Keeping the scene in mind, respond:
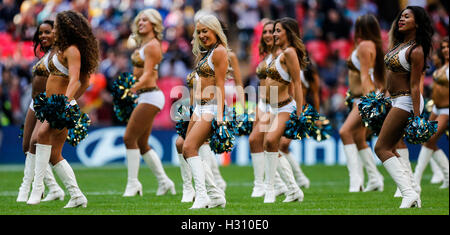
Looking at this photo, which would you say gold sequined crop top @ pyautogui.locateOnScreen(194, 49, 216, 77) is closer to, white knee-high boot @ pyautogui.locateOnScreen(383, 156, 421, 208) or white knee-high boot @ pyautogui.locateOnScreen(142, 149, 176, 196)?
white knee-high boot @ pyautogui.locateOnScreen(383, 156, 421, 208)

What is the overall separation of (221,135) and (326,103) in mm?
9961

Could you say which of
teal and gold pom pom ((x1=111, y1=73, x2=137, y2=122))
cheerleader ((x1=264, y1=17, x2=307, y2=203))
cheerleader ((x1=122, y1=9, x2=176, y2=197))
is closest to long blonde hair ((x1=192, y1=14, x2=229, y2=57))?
cheerleader ((x1=264, y1=17, x2=307, y2=203))

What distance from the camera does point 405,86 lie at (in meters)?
7.38

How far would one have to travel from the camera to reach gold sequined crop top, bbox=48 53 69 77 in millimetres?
7641

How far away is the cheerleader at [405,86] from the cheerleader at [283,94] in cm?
113

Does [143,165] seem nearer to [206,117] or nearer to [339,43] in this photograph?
[339,43]

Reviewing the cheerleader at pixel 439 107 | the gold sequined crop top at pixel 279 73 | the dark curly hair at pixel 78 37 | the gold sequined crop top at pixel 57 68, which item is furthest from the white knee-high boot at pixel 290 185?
the gold sequined crop top at pixel 57 68

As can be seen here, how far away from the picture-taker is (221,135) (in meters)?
7.20

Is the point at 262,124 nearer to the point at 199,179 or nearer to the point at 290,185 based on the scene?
the point at 290,185

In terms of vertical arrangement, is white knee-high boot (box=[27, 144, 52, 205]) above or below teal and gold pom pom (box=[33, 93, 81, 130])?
below

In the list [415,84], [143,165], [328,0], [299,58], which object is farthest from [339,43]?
[415,84]

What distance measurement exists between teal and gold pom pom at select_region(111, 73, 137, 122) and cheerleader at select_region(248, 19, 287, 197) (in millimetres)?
1639

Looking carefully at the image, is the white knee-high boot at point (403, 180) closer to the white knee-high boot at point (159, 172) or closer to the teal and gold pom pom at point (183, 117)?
the teal and gold pom pom at point (183, 117)

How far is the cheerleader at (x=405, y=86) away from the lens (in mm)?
7258
